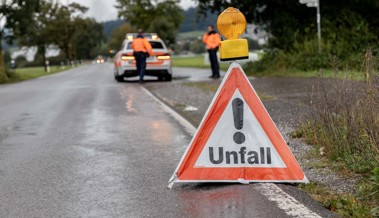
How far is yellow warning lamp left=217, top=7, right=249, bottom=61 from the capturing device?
5.44 meters

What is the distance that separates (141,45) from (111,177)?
1555 cm

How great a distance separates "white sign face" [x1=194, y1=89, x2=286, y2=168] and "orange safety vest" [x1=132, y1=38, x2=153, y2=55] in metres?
16.1

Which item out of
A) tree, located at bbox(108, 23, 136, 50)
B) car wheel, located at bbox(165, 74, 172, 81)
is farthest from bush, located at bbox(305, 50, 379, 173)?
tree, located at bbox(108, 23, 136, 50)

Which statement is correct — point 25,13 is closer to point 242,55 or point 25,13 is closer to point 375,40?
point 375,40

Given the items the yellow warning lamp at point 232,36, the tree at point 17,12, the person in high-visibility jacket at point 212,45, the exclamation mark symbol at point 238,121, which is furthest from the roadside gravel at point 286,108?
the tree at point 17,12

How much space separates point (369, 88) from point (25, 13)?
30.8 meters

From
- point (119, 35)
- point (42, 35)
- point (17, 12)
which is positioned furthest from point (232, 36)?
point (119, 35)

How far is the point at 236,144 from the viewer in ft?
17.7

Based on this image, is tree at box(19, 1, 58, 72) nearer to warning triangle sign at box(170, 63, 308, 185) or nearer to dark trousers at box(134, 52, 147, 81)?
dark trousers at box(134, 52, 147, 81)

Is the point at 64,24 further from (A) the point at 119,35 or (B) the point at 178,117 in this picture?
(B) the point at 178,117

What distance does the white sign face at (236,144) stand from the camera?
17.5 feet

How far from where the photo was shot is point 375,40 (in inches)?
844

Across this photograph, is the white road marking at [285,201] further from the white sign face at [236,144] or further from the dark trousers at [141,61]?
the dark trousers at [141,61]

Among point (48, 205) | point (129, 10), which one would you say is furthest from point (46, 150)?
point (129, 10)
